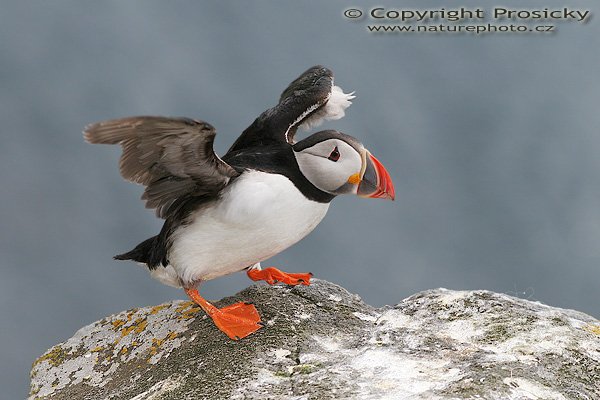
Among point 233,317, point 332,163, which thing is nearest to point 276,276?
point 233,317

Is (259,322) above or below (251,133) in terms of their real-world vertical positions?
below

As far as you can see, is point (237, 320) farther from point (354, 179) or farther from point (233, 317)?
point (354, 179)

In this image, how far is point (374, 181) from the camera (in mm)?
5684

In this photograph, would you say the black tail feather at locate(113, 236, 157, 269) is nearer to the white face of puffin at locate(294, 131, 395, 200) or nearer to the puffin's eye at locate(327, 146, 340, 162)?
the white face of puffin at locate(294, 131, 395, 200)

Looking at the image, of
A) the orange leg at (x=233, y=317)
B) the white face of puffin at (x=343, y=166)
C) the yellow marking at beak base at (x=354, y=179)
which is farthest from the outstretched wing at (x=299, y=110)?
the orange leg at (x=233, y=317)

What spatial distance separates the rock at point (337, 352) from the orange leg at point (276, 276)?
0.30ft

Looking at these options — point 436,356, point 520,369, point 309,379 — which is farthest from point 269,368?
point 520,369

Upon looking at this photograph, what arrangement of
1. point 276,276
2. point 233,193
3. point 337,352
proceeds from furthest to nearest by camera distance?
1. point 276,276
2. point 233,193
3. point 337,352

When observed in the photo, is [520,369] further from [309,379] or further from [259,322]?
[259,322]

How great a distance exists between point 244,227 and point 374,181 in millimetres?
1012

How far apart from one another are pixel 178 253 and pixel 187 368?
972 millimetres

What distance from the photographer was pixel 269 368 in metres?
5.11

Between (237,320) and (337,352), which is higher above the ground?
(237,320)

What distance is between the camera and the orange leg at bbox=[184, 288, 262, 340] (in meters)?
5.60
